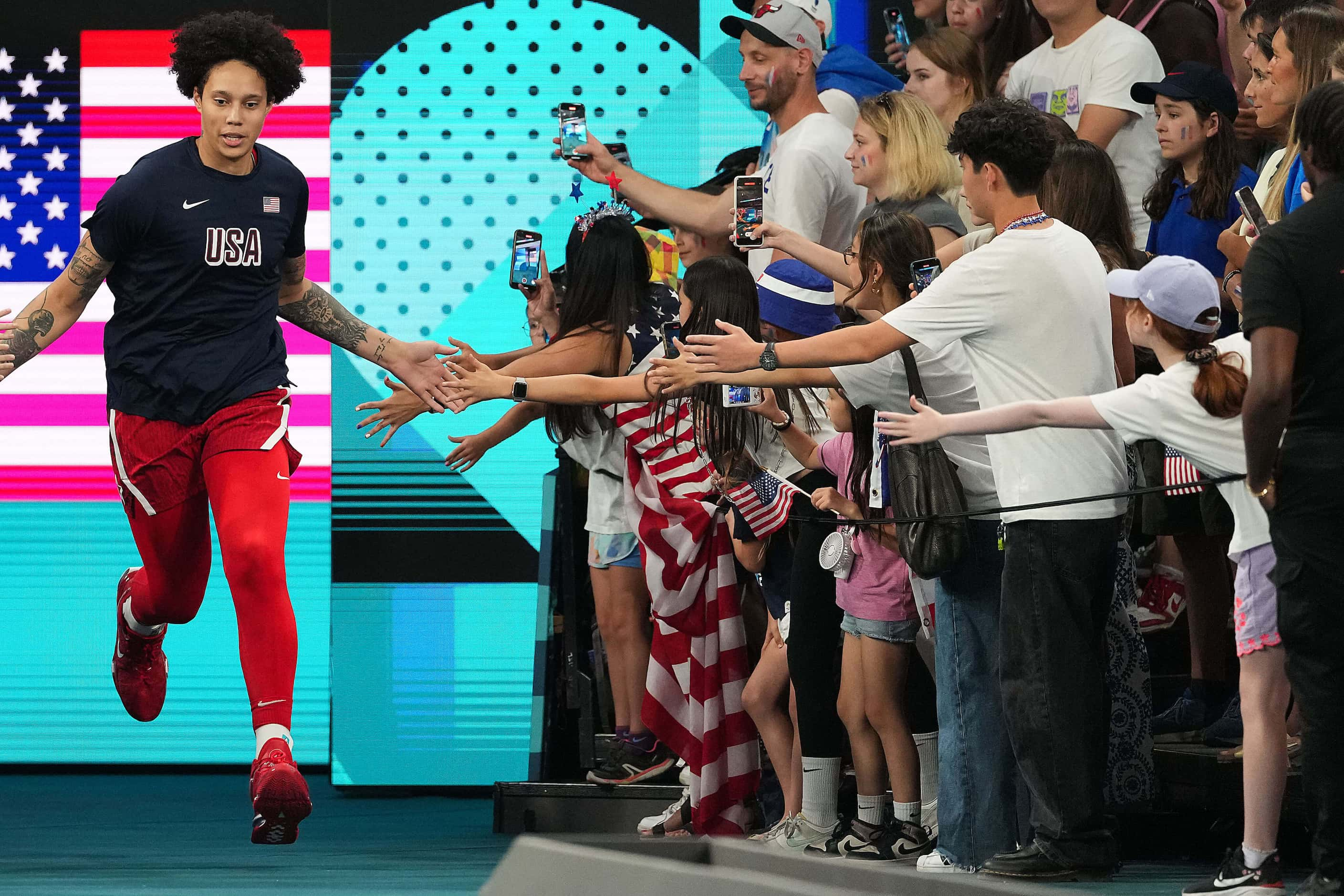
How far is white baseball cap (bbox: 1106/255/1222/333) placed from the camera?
3.71 meters

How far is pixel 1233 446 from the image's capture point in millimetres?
3617

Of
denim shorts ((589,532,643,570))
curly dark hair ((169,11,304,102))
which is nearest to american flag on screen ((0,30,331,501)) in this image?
denim shorts ((589,532,643,570))

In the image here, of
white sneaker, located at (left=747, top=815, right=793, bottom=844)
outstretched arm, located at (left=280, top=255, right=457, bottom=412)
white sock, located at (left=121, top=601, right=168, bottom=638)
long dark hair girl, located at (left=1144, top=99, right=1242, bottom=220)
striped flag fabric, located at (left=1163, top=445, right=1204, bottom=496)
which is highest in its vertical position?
long dark hair girl, located at (left=1144, top=99, right=1242, bottom=220)

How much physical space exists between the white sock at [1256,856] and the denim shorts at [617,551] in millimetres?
2540

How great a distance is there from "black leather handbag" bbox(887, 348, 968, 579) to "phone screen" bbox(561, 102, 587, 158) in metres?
1.90

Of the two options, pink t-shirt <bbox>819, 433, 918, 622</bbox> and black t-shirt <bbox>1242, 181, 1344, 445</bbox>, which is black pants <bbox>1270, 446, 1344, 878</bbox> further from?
pink t-shirt <bbox>819, 433, 918, 622</bbox>

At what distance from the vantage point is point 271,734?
4.02 meters

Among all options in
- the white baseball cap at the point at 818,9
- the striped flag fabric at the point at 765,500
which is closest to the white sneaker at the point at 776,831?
the striped flag fabric at the point at 765,500

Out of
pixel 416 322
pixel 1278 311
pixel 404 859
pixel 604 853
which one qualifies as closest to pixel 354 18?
pixel 416 322

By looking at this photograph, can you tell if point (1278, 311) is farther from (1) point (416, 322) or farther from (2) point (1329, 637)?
(1) point (416, 322)

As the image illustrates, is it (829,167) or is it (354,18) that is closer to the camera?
(829,167)

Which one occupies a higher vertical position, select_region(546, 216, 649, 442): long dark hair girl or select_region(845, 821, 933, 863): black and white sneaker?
select_region(546, 216, 649, 442): long dark hair girl

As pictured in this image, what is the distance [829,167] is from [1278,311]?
7.81 ft

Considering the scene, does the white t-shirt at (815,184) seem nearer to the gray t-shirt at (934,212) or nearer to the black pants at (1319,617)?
the gray t-shirt at (934,212)
